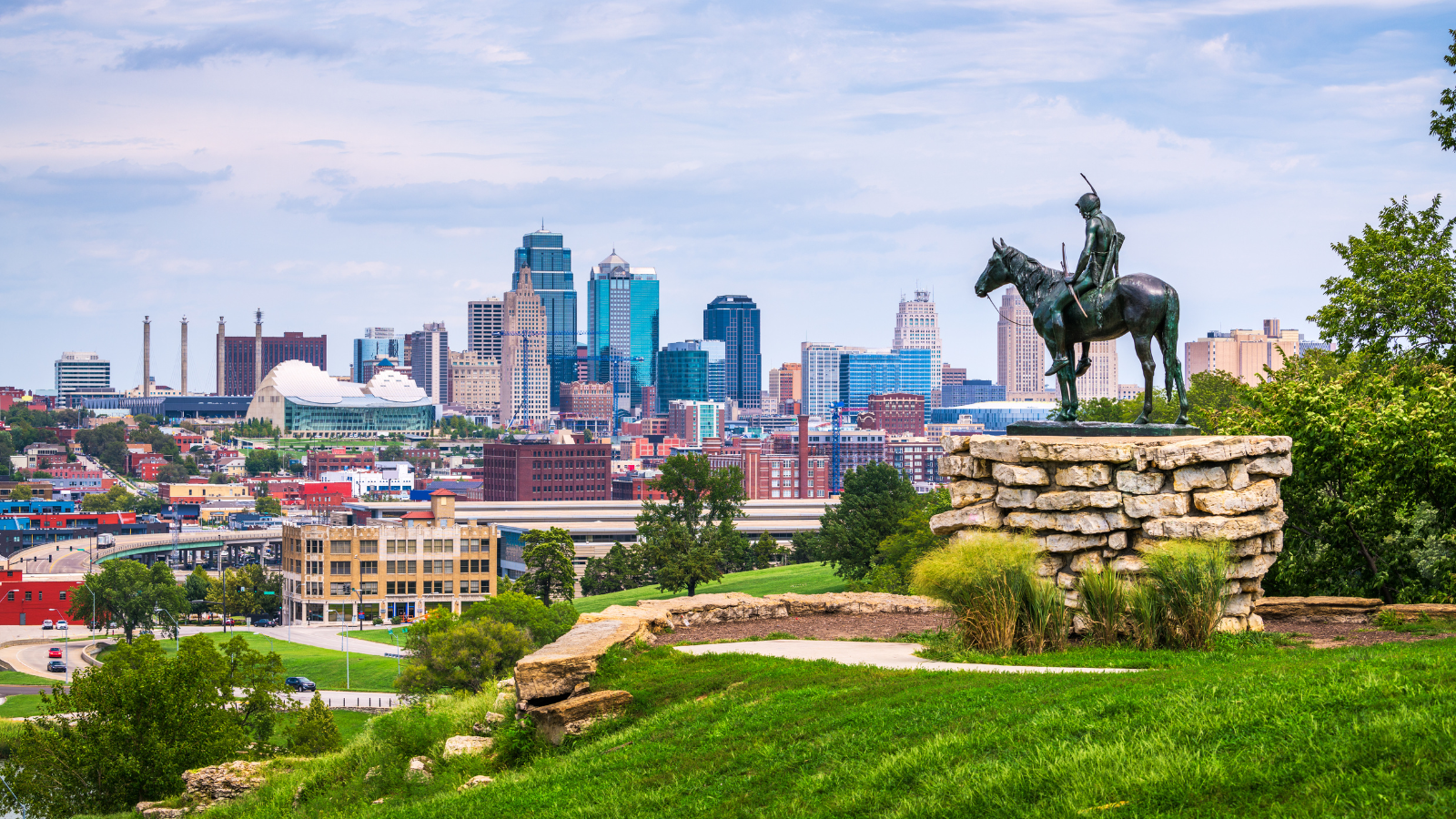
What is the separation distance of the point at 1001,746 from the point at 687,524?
66666mm

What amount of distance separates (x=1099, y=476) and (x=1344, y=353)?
437 inches

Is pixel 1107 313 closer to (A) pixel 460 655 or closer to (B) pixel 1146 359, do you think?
(B) pixel 1146 359

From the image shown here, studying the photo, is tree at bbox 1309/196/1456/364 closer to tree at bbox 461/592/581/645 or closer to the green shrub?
the green shrub

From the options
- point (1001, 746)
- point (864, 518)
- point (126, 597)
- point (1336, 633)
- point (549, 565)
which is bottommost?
point (126, 597)

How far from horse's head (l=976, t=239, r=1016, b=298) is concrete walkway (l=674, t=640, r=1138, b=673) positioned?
4.69 metres

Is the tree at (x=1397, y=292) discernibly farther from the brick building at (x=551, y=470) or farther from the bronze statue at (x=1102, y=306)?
the brick building at (x=551, y=470)

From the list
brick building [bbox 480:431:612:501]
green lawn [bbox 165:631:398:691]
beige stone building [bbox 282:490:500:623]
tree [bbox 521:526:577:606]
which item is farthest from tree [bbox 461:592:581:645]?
brick building [bbox 480:431:612:501]

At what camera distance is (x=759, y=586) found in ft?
226

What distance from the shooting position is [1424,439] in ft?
53.4

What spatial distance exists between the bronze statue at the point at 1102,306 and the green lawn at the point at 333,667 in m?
52.3

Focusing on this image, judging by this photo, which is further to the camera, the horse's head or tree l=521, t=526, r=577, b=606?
tree l=521, t=526, r=577, b=606

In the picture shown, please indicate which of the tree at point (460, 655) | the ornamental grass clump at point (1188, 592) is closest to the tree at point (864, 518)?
the tree at point (460, 655)

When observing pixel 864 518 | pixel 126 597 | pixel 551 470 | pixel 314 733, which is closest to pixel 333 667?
pixel 126 597

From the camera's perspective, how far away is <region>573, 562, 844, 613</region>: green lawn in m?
65.3
